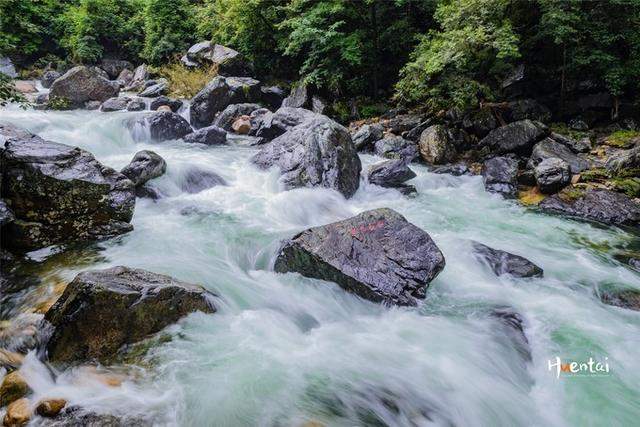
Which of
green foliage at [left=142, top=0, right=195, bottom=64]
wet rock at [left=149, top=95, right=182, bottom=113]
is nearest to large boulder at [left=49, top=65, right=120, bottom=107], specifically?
wet rock at [left=149, top=95, right=182, bottom=113]

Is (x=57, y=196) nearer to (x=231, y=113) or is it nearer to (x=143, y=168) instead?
(x=143, y=168)

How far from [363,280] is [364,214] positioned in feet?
3.97

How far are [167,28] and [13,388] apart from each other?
21.6 metres

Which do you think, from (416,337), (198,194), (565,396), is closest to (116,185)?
(198,194)

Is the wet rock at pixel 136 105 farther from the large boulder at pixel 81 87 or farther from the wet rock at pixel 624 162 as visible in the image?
the wet rock at pixel 624 162

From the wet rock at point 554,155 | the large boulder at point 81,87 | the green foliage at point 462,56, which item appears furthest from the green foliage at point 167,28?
the wet rock at point 554,155

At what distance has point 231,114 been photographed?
14016mm

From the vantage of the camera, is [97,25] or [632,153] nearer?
[632,153]

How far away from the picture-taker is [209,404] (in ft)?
10.3

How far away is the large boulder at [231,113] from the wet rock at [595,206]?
34.0 ft

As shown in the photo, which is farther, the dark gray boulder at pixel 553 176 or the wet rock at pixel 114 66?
the wet rock at pixel 114 66

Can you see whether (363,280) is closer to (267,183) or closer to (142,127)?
(267,183)

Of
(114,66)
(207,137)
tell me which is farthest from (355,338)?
(114,66)

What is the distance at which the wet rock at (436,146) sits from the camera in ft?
36.0
